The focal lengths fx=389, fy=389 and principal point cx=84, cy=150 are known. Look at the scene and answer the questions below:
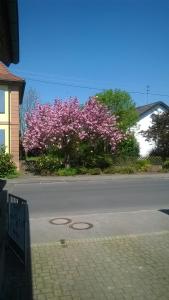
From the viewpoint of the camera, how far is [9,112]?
26.3 metres

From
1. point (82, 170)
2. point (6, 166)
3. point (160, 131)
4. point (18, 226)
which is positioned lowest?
point (18, 226)

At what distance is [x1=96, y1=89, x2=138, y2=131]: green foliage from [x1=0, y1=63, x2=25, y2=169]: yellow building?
15052 millimetres

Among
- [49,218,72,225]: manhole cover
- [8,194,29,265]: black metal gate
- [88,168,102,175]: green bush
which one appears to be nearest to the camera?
[8,194,29,265]: black metal gate

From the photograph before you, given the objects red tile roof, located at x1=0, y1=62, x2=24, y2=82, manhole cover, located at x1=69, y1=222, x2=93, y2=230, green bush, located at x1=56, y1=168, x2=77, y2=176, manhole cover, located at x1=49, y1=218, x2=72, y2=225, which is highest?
red tile roof, located at x1=0, y1=62, x2=24, y2=82

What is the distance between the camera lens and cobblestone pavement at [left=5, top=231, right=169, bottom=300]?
5113 millimetres

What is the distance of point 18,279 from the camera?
5.58m

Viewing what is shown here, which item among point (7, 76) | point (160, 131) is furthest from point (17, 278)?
point (160, 131)

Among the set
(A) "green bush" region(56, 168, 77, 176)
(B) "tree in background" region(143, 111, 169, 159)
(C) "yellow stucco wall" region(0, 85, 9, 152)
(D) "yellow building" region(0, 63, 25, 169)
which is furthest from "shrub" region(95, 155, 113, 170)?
(B) "tree in background" region(143, 111, 169, 159)

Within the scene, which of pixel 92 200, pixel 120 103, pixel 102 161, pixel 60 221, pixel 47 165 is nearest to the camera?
pixel 60 221

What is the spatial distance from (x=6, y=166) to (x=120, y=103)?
65.4 feet

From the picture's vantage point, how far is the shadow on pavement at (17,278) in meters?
5.04

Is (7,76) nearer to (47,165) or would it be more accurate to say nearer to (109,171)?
(47,165)

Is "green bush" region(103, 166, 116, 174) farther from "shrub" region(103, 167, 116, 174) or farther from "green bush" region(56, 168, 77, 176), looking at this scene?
"green bush" region(56, 168, 77, 176)

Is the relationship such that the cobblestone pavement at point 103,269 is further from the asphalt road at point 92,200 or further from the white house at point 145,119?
the white house at point 145,119
